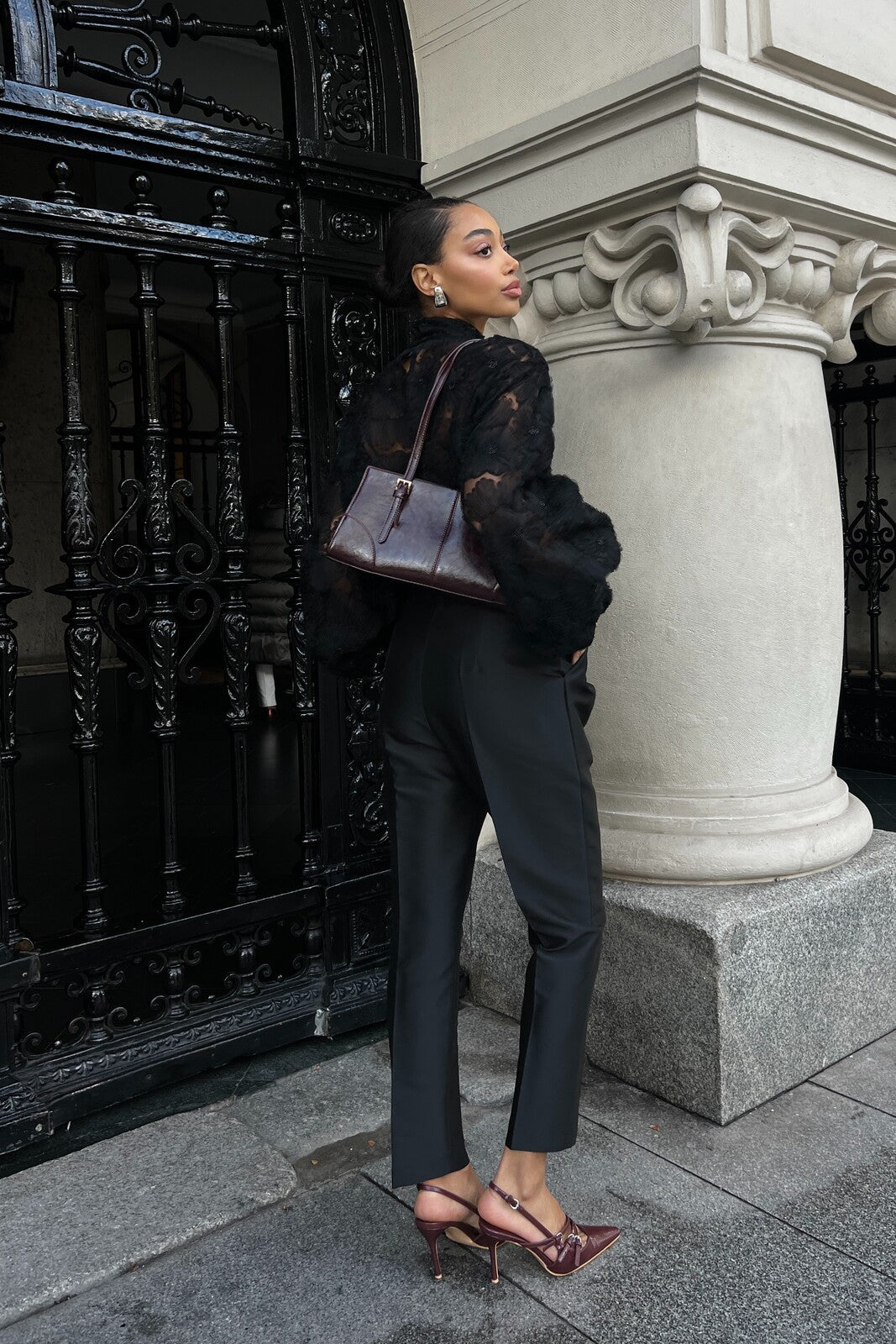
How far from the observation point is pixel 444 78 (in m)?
3.41

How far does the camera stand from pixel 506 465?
197cm

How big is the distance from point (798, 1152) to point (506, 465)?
5.77ft

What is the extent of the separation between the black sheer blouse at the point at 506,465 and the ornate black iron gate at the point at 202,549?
0.95 m

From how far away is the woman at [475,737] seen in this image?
2.05 m

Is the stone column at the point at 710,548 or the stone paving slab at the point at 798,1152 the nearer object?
the stone paving slab at the point at 798,1152

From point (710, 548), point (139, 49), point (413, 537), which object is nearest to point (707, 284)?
point (710, 548)

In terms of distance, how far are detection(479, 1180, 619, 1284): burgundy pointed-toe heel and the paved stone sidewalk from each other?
0.03 m

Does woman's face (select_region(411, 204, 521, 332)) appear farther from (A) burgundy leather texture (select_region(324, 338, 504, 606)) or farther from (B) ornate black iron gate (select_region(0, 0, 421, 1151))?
(B) ornate black iron gate (select_region(0, 0, 421, 1151))

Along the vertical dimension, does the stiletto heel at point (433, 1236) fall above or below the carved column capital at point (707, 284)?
below

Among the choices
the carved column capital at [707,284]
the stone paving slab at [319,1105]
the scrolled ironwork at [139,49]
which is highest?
the scrolled ironwork at [139,49]

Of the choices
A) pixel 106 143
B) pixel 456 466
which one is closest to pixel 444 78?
pixel 106 143

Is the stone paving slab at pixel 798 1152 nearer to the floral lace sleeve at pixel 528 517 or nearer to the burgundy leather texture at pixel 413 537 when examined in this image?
the floral lace sleeve at pixel 528 517

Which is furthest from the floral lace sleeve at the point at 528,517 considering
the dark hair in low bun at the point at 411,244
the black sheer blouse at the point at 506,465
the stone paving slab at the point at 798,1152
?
the stone paving slab at the point at 798,1152

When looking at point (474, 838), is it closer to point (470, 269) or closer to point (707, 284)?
point (470, 269)
